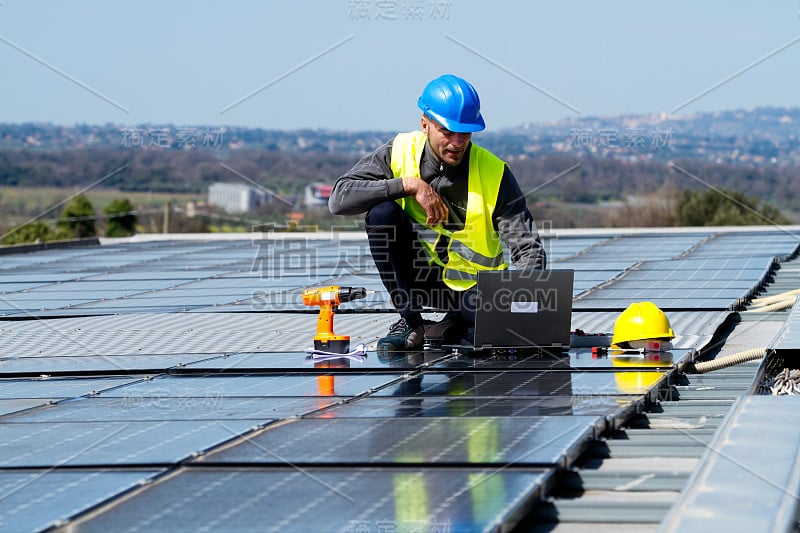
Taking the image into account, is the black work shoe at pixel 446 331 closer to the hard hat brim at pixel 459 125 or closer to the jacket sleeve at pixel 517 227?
the jacket sleeve at pixel 517 227

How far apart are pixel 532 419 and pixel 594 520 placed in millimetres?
1114

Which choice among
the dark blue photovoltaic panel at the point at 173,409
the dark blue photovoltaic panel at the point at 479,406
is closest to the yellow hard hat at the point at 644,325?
the dark blue photovoltaic panel at the point at 479,406

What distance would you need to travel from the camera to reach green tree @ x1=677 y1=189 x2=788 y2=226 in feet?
194

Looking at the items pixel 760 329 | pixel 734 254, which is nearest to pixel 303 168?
pixel 734 254

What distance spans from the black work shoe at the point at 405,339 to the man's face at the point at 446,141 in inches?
39.7

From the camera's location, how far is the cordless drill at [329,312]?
22.1ft

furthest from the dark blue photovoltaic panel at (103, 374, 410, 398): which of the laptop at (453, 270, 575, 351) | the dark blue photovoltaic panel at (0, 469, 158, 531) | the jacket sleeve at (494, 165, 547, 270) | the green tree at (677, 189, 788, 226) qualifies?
the green tree at (677, 189, 788, 226)

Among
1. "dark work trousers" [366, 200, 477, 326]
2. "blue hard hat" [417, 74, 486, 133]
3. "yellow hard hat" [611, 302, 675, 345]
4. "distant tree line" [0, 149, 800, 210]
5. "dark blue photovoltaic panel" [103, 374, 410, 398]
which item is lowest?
"dark blue photovoltaic panel" [103, 374, 410, 398]

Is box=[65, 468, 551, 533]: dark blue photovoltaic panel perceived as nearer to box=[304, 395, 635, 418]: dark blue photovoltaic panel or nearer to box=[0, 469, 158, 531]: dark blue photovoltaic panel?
box=[0, 469, 158, 531]: dark blue photovoltaic panel

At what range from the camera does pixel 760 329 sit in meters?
7.78

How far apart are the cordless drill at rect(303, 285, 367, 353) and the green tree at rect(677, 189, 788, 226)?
2119 inches

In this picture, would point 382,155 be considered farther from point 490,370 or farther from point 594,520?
point 594,520

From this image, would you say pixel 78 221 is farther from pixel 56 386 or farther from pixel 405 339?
pixel 56 386

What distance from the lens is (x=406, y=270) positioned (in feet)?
22.5
